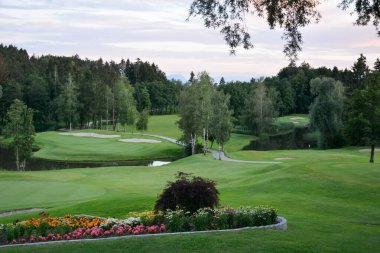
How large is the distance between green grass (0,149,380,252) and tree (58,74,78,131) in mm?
71251

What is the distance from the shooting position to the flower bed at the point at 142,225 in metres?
14.4

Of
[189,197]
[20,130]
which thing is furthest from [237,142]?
[189,197]

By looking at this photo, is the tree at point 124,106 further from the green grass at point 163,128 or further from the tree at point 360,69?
the tree at point 360,69

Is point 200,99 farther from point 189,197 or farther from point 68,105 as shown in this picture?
point 189,197

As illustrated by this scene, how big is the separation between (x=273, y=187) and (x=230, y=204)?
6984 millimetres

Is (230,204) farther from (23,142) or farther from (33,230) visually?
(23,142)

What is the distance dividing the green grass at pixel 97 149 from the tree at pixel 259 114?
27.9 m

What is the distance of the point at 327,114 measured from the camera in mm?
87625

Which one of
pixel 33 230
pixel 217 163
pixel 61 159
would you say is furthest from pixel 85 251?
pixel 61 159

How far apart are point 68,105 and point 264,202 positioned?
98420mm

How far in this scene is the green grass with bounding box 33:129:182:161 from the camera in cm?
7812

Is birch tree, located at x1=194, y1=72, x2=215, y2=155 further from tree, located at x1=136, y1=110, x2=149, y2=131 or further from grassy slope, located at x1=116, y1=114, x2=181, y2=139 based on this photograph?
tree, located at x1=136, y1=110, x2=149, y2=131

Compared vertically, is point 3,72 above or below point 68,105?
above

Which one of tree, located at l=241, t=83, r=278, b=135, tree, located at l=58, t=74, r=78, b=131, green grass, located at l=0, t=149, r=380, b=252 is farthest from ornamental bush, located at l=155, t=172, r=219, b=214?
tree, located at l=58, t=74, r=78, b=131
